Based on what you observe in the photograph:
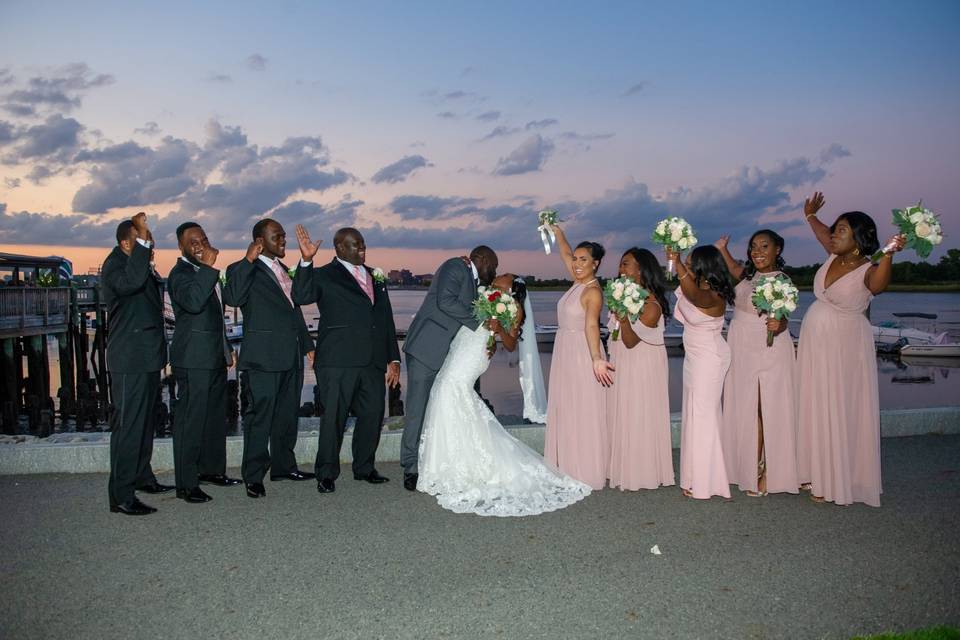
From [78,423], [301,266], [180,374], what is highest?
[301,266]

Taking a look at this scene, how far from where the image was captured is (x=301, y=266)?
6.57m

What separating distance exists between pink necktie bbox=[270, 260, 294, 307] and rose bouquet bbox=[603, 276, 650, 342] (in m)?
3.02

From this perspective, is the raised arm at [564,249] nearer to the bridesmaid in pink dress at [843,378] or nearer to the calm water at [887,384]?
the bridesmaid in pink dress at [843,378]

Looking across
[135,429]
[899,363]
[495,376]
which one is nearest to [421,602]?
[135,429]

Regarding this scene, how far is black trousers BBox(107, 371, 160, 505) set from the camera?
19.6ft

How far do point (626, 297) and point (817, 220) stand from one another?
2.23 m

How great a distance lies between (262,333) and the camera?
661cm

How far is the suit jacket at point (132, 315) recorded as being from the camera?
5.93 m

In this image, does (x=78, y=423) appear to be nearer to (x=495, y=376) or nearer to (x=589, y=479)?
(x=589, y=479)

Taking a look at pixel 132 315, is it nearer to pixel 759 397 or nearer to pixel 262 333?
pixel 262 333

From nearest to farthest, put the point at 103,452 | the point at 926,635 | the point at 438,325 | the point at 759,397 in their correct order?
the point at 926,635 → the point at 759,397 → the point at 438,325 → the point at 103,452

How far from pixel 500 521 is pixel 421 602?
163 centimetres

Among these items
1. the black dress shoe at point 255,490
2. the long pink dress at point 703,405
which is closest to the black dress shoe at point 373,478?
the black dress shoe at point 255,490

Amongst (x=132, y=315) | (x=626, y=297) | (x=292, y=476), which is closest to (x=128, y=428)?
(x=132, y=315)
